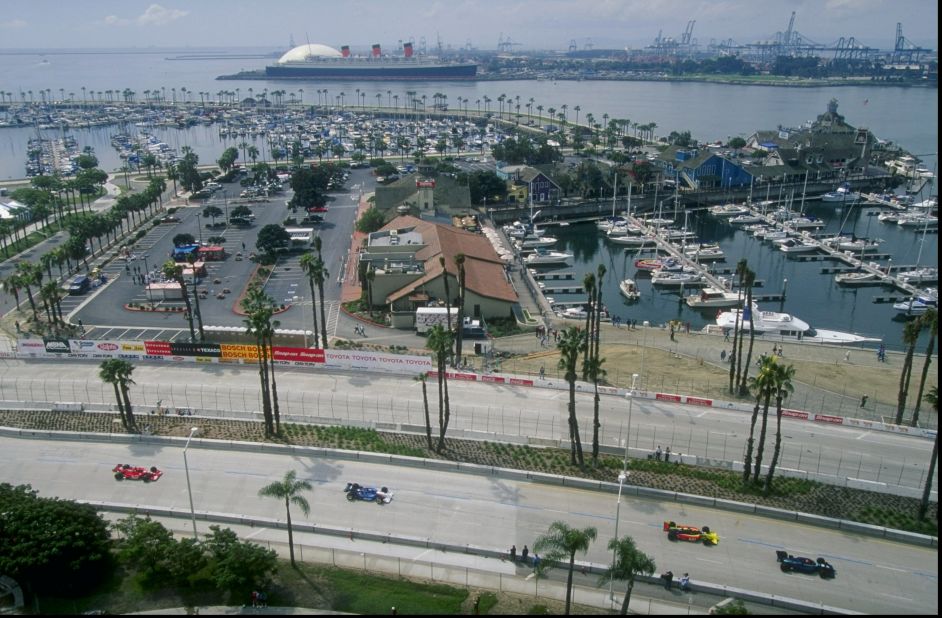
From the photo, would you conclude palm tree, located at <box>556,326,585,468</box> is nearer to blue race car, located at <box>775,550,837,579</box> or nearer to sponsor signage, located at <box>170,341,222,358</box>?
blue race car, located at <box>775,550,837,579</box>

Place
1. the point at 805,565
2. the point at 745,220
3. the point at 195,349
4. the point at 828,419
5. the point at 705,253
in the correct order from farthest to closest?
the point at 745,220 < the point at 705,253 < the point at 195,349 < the point at 828,419 < the point at 805,565

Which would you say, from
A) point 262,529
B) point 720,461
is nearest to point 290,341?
point 262,529

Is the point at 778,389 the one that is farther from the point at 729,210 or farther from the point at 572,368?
the point at 729,210

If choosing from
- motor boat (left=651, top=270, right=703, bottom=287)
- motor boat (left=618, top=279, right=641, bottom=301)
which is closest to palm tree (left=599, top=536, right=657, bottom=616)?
motor boat (left=618, top=279, right=641, bottom=301)

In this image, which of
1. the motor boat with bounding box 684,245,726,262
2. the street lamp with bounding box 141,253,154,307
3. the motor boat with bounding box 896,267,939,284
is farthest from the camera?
the motor boat with bounding box 684,245,726,262

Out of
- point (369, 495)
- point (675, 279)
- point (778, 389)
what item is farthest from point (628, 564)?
point (675, 279)

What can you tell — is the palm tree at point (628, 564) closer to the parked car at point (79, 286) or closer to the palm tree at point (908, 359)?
the palm tree at point (908, 359)
